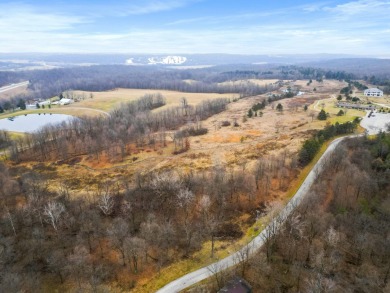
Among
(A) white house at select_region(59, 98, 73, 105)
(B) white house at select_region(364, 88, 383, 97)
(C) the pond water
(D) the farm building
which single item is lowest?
(C) the pond water

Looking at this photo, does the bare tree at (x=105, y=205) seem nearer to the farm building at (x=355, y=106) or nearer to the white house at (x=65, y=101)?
the farm building at (x=355, y=106)

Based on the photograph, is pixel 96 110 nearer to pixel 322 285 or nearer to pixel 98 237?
pixel 98 237

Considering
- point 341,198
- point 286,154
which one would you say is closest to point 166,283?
point 341,198

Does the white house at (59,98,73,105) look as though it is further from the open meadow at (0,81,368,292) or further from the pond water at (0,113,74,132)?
the open meadow at (0,81,368,292)

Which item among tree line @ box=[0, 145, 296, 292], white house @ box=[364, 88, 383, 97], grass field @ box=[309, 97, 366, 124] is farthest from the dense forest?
white house @ box=[364, 88, 383, 97]

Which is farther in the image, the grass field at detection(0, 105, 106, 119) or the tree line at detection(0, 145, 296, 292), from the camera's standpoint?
the grass field at detection(0, 105, 106, 119)

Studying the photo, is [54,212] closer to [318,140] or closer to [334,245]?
[334,245]

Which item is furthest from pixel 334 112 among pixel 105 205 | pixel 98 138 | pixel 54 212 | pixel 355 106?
pixel 54 212
